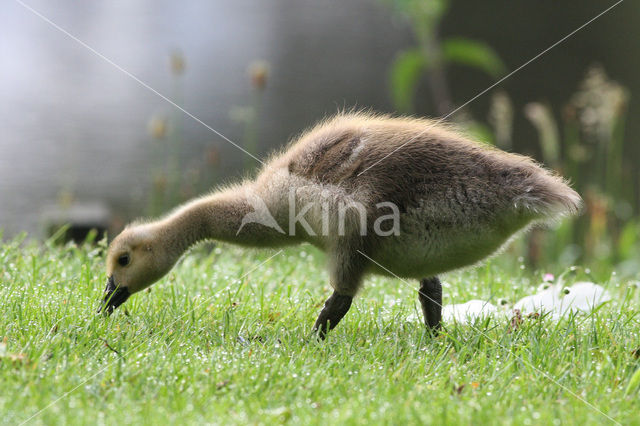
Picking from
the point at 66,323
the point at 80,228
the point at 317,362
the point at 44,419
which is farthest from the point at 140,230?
the point at 80,228

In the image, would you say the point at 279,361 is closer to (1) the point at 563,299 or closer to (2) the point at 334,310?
(2) the point at 334,310

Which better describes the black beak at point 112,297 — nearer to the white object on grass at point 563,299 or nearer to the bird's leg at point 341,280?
the bird's leg at point 341,280

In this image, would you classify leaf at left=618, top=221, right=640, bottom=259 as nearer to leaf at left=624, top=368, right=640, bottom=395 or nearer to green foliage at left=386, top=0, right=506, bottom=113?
green foliage at left=386, top=0, right=506, bottom=113

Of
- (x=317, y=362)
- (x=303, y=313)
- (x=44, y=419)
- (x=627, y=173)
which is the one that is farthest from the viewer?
(x=627, y=173)

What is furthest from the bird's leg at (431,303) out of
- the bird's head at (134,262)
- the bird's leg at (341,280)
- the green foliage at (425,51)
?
the green foliage at (425,51)

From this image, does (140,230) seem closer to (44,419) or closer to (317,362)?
(317,362)

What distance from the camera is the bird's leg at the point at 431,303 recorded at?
10.0 ft

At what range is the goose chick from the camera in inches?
109

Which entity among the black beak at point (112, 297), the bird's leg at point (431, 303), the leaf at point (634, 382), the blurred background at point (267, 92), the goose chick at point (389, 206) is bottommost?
the blurred background at point (267, 92)

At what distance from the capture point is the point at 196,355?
8.48 feet

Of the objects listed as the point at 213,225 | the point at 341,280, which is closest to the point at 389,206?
the point at 341,280

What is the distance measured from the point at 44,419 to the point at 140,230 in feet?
4.23

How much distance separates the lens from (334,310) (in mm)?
2926

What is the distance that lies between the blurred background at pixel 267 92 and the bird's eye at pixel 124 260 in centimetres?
218
